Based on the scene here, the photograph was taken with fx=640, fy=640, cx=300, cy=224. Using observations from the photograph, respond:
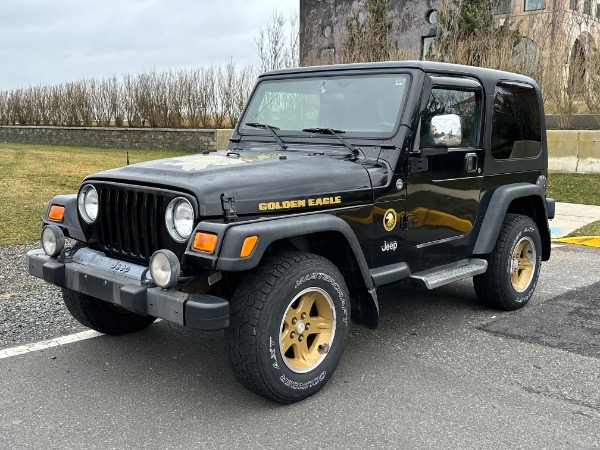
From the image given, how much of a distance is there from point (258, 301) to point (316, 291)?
0.41 m

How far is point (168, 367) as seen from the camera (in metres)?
4.11

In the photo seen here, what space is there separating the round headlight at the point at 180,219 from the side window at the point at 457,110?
5.70ft

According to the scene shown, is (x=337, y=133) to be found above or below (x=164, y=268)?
above

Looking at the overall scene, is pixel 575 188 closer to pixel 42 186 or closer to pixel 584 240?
pixel 584 240

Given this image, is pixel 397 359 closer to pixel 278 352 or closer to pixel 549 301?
pixel 278 352

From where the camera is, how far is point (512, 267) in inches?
208

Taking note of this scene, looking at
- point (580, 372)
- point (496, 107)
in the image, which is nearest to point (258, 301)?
point (580, 372)

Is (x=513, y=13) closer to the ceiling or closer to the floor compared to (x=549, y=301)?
closer to the ceiling

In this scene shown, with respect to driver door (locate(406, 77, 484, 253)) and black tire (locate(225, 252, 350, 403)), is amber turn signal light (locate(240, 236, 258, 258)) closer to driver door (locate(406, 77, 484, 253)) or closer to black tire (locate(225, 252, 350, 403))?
black tire (locate(225, 252, 350, 403))

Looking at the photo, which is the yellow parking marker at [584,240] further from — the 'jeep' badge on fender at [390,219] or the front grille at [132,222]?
the front grille at [132,222]

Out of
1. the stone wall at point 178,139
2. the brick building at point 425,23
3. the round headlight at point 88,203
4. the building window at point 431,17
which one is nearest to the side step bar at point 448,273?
the round headlight at point 88,203

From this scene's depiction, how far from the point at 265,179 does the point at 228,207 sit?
34cm

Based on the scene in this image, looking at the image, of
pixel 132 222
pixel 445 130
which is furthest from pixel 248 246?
pixel 445 130

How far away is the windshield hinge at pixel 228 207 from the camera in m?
3.36
